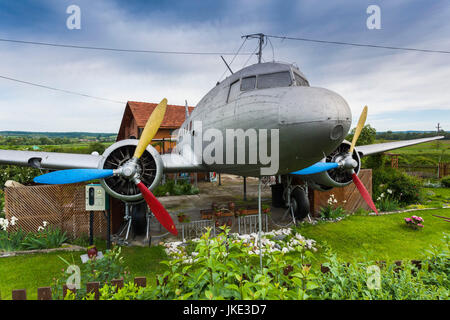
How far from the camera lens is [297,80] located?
4.91 m

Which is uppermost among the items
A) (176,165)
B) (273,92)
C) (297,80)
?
(297,80)

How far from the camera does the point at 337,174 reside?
8.73 metres

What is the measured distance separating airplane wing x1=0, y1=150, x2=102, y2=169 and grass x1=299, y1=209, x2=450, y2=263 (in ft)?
26.3

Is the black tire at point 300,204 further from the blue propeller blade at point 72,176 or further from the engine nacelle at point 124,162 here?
the blue propeller blade at point 72,176

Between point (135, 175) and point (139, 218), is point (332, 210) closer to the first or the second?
point (139, 218)

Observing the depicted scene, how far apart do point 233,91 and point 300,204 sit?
259 inches

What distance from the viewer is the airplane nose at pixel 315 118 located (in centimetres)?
341

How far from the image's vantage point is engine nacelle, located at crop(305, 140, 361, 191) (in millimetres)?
8264

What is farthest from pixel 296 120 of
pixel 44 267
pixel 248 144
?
pixel 44 267

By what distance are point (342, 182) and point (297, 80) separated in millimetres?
5614

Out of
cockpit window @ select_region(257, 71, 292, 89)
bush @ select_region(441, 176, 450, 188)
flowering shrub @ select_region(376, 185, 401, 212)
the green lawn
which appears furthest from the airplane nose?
bush @ select_region(441, 176, 450, 188)
